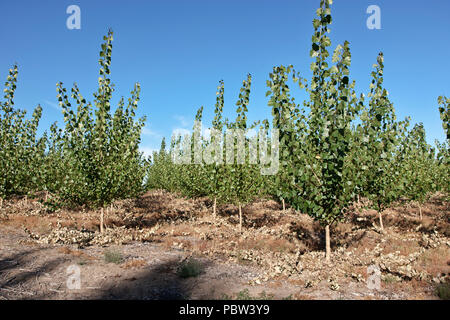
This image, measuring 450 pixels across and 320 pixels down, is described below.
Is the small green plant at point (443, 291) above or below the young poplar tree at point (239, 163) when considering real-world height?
below

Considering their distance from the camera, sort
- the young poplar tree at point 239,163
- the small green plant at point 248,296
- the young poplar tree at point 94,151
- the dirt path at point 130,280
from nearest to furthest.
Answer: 1. the small green plant at point 248,296
2. the dirt path at point 130,280
3. the young poplar tree at point 94,151
4. the young poplar tree at point 239,163

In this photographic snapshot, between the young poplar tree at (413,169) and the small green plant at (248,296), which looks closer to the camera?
the small green plant at (248,296)

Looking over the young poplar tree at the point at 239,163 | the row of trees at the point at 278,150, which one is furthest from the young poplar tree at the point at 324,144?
the young poplar tree at the point at 239,163

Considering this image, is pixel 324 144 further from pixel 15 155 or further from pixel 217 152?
pixel 15 155

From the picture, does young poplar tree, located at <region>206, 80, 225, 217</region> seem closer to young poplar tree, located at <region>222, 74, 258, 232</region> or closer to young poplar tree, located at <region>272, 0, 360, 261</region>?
young poplar tree, located at <region>222, 74, 258, 232</region>

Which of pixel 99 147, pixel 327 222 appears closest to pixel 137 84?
pixel 99 147

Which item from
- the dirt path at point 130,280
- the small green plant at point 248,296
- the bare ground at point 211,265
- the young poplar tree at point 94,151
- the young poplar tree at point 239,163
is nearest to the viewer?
the small green plant at point 248,296

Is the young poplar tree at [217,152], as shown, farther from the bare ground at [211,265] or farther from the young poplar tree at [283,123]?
the young poplar tree at [283,123]

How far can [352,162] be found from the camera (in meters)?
8.25

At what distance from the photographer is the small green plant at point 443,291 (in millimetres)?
5871

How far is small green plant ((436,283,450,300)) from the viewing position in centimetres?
587

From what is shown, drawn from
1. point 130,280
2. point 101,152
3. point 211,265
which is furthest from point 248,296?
point 101,152

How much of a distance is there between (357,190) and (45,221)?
49.3 feet

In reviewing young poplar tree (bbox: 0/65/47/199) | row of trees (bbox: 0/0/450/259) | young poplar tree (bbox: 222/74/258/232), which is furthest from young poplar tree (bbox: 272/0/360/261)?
young poplar tree (bbox: 0/65/47/199)
